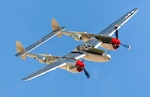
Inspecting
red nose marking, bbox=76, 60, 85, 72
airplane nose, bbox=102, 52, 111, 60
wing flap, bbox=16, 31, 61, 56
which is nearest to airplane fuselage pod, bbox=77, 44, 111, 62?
airplane nose, bbox=102, 52, 111, 60

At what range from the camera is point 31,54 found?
12912cm

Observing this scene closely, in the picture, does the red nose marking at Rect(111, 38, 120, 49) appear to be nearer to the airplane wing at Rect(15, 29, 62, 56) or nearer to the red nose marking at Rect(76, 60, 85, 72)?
the red nose marking at Rect(76, 60, 85, 72)

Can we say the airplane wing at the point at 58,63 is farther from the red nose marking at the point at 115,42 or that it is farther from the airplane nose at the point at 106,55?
the red nose marking at the point at 115,42

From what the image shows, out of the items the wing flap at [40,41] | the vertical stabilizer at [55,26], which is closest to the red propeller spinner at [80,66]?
the wing flap at [40,41]

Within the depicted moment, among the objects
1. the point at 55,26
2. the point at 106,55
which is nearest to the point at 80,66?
the point at 106,55

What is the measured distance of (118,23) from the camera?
137m

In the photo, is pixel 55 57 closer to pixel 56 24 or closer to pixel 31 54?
pixel 31 54

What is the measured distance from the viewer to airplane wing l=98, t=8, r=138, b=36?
133625mm

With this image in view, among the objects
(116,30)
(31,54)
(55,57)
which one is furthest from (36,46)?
(116,30)

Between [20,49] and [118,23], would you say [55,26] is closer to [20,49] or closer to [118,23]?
[20,49]

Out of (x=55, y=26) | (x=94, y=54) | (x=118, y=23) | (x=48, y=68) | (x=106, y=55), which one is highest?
(x=55, y=26)

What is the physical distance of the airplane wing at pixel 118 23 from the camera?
133625mm

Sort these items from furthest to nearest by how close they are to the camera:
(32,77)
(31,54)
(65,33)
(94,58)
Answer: (65,33) → (31,54) → (94,58) → (32,77)

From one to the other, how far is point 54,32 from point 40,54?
40.0 ft
